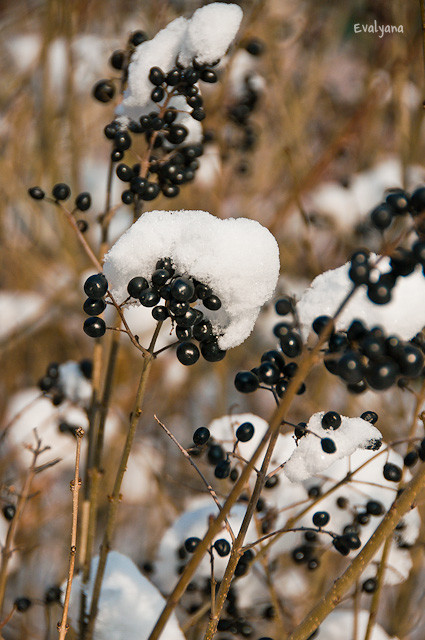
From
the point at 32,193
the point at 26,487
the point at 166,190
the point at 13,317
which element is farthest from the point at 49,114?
the point at 26,487

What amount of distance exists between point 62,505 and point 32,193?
2255 mm

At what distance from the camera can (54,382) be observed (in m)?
1.48

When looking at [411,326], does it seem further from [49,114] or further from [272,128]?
[272,128]

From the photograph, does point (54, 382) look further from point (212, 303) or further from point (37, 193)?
point (212, 303)

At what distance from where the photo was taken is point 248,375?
34.7 inches

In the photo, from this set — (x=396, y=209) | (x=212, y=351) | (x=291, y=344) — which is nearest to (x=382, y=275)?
(x=396, y=209)

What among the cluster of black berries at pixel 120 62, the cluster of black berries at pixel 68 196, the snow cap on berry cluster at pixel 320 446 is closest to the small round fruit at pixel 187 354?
the snow cap on berry cluster at pixel 320 446

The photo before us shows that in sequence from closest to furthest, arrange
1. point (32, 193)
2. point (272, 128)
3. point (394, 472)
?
1. point (394, 472)
2. point (32, 193)
3. point (272, 128)

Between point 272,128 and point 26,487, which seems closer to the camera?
point 26,487

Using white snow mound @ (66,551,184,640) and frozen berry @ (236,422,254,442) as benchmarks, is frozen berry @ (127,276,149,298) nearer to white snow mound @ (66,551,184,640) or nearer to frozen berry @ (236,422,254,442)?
frozen berry @ (236,422,254,442)

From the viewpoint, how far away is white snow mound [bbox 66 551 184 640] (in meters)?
1.17

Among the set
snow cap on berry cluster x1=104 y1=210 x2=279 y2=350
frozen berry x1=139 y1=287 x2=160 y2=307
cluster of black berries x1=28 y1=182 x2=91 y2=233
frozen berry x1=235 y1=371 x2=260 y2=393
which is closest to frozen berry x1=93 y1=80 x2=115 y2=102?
cluster of black berries x1=28 y1=182 x2=91 y2=233

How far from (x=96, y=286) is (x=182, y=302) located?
13cm

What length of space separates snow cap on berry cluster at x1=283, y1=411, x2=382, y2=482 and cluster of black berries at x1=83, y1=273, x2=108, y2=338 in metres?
0.35
